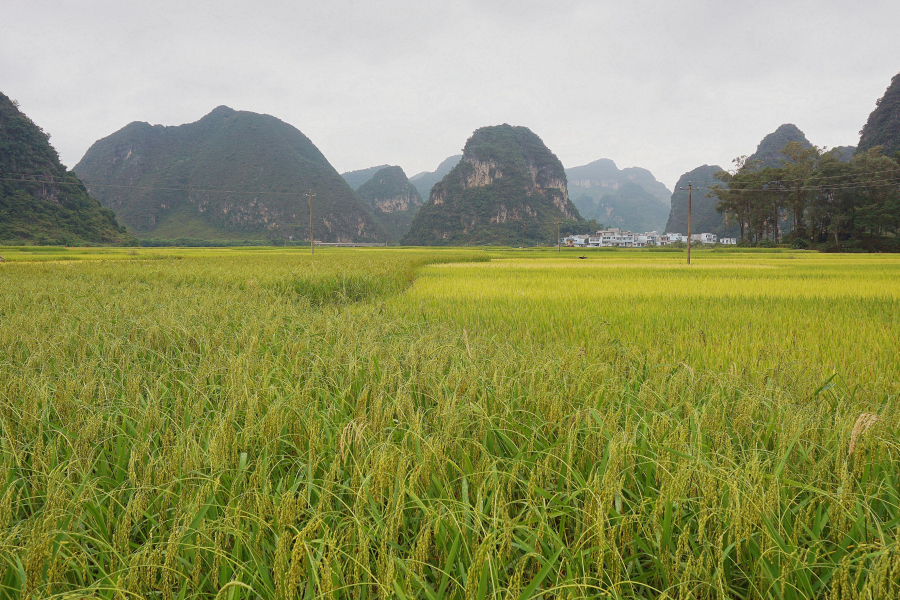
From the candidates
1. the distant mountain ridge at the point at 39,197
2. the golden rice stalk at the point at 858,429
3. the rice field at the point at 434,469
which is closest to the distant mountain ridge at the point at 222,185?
the distant mountain ridge at the point at 39,197

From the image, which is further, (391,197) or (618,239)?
(391,197)

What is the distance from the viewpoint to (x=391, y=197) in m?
169

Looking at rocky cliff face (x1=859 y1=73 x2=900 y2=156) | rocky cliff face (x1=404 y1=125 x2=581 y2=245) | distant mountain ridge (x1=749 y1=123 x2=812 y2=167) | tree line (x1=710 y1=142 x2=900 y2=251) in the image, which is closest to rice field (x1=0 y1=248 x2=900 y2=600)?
tree line (x1=710 y1=142 x2=900 y2=251)

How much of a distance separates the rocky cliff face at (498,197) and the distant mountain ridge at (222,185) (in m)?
24.8

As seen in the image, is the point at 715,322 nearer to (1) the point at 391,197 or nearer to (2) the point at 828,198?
(2) the point at 828,198

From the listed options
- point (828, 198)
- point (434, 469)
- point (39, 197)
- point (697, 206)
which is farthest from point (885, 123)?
point (39, 197)

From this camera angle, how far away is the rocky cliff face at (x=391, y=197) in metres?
163

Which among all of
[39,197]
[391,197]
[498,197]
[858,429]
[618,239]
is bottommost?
[858,429]

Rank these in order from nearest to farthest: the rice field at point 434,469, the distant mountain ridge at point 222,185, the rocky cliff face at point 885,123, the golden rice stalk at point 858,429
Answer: the rice field at point 434,469
the golden rice stalk at point 858,429
the rocky cliff face at point 885,123
the distant mountain ridge at point 222,185

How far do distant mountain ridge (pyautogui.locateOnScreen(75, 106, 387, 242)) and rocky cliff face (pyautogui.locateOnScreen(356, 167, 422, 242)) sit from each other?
82.1 feet

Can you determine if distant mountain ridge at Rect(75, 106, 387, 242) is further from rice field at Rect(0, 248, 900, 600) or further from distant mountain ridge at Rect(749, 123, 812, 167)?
rice field at Rect(0, 248, 900, 600)

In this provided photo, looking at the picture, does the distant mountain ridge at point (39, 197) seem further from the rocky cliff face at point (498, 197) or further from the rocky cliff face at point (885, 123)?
the rocky cliff face at point (885, 123)

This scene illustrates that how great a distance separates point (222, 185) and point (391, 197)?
63.6 meters

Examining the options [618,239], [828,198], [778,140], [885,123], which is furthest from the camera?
[618,239]
